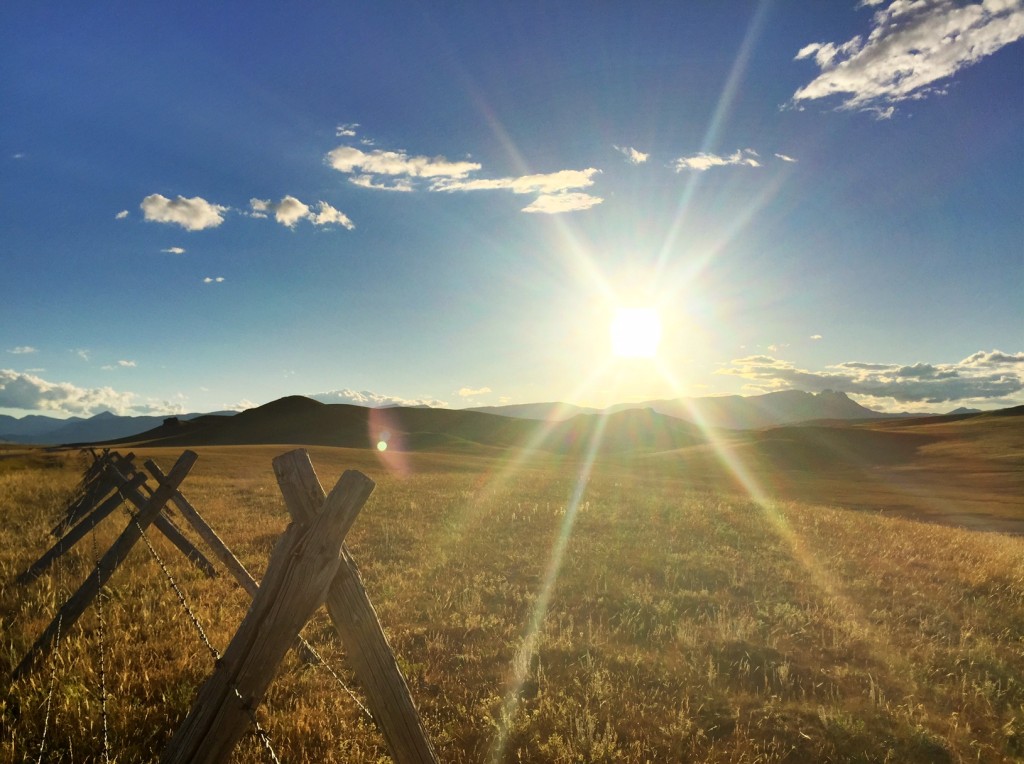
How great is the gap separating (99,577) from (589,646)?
6.22 metres

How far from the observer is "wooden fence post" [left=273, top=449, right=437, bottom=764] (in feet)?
10.0

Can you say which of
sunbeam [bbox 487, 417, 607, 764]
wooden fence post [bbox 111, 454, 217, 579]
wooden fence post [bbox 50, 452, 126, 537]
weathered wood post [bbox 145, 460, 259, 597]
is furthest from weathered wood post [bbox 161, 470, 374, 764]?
wooden fence post [bbox 50, 452, 126, 537]

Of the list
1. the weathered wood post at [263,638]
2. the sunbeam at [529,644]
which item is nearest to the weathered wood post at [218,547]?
the weathered wood post at [263,638]

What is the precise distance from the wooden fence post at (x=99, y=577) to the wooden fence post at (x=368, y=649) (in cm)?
462

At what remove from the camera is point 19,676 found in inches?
226

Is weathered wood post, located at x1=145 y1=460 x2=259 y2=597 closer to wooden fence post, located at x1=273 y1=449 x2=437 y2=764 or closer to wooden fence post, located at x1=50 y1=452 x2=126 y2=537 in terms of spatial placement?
wooden fence post, located at x1=273 y1=449 x2=437 y2=764

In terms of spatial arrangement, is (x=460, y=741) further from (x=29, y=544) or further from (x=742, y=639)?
(x=29, y=544)

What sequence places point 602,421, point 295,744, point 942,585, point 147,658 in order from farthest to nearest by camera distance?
1. point 602,421
2. point 942,585
3. point 147,658
4. point 295,744

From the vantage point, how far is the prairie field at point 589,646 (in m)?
5.29

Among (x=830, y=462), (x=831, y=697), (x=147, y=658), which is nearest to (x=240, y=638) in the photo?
(x=147, y=658)

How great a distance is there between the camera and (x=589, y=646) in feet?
24.4

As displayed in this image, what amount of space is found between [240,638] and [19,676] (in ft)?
16.7

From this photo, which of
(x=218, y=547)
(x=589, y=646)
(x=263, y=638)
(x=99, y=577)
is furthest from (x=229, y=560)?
(x=589, y=646)

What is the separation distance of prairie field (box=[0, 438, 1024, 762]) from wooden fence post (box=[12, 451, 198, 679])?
0.63ft
